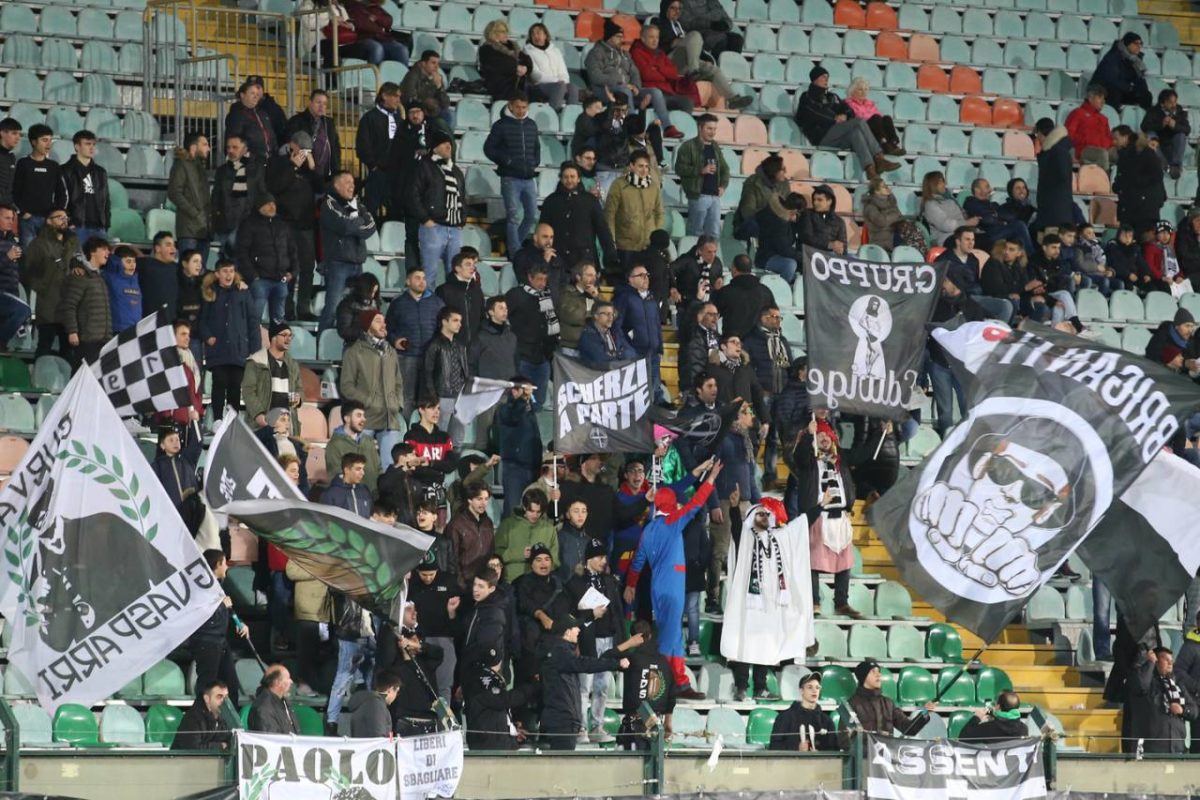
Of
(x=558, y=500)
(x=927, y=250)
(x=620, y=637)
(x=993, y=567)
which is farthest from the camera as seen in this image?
(x=927, y=250)

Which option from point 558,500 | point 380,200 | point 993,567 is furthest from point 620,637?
point 380,200

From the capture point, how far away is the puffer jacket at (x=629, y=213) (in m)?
22.8

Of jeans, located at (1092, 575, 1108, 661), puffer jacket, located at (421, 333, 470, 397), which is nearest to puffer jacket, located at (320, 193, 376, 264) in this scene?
puffer jacket, located at (421, 333, 470, 397)

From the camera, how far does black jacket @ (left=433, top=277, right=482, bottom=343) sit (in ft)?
67.7

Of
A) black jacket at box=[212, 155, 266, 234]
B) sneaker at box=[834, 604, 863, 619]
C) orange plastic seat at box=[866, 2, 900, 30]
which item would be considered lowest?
sneaker at box=[834, 604, 863, 619]

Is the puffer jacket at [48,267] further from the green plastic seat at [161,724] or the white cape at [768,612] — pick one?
the white cape at [768,612]

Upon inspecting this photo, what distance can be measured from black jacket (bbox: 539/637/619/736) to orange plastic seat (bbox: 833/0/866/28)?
1404 cm

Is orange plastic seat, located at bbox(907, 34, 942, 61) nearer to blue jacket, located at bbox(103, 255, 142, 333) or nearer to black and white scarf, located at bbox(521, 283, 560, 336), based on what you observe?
black and white scarf, located at bbox(521, 283, 560, 336)

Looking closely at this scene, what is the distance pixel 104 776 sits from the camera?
556 inches

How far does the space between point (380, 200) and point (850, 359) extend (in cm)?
553

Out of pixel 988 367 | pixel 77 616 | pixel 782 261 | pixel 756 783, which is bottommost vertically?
pixel 756 783

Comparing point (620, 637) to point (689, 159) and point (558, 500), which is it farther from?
point (689, 159)

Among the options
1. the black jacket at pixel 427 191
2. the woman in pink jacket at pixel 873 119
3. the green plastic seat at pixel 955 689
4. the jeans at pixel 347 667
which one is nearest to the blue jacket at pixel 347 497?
the jeans at pixel 347 667

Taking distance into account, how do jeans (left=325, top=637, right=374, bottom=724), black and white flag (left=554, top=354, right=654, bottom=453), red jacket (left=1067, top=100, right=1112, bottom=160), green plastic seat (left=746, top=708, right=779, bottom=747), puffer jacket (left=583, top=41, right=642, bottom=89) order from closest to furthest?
jeans (left=325, top=637, right=374, bottom=724) < green plastic seat (left=746, top=708, right=779, bottom=747) < black and white flag (left=554, top=354, right=654, bottom=453) < puffer jacket (left=583, top=41, right=642, bottom=89) < red jacket (left=1067, top=100, right=1112, bottom=160)
